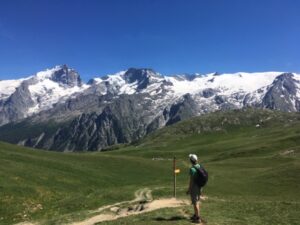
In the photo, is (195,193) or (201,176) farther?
(195,193)

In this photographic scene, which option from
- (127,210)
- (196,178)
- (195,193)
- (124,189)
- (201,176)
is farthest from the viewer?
(124,189)

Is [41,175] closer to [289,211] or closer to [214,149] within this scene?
[289,211]

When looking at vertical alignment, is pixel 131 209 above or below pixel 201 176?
below

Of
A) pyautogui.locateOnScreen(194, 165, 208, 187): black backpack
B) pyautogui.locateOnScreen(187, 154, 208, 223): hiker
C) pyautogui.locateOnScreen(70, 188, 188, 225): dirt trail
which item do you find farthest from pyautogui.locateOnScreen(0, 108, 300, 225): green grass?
pyautogui.locateOnScreen(194, 165, 208, 187): black backpack

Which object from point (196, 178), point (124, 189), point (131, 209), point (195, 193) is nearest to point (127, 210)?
point (131, 209)

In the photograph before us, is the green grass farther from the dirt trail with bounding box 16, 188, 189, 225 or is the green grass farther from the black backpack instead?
the black backpack

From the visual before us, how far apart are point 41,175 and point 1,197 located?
18.0 meters

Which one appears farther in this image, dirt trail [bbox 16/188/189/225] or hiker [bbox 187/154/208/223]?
dirt trail [bbox 16/188/189/225]

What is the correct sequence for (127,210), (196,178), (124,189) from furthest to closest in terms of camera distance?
1. (124,189)
2. (127,210)
3. (196,178)

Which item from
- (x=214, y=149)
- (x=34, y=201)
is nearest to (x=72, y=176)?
(x=34, y=201)

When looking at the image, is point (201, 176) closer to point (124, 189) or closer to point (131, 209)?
point (131, 209)

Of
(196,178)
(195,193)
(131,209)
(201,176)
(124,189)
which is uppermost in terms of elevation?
(201,176)

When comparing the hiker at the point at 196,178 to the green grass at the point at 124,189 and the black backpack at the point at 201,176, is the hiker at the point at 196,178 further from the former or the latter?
the green grass at the point at 124,189

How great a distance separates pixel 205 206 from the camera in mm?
41969
